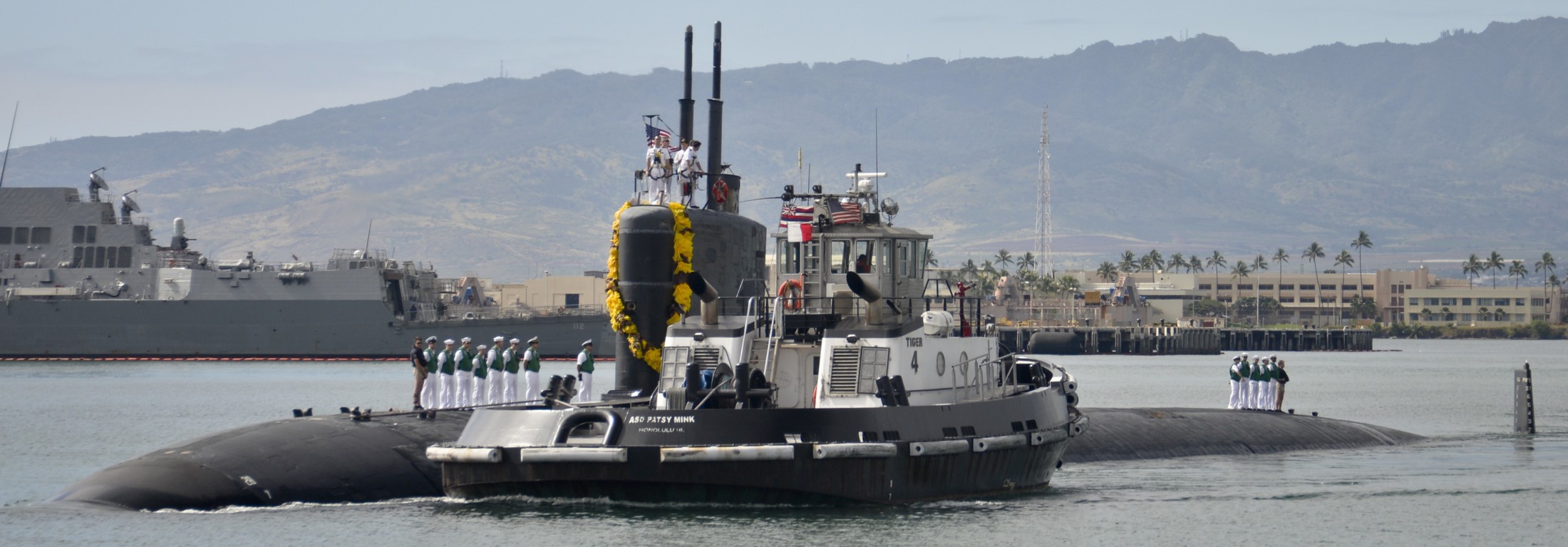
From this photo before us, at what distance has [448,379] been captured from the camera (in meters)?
31.1

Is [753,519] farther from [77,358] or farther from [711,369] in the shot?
[77,358]

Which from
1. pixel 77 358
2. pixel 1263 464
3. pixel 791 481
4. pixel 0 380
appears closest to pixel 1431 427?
pixel 1263 464

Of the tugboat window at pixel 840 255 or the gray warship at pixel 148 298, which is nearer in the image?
the tugboat window at pixel 840 255

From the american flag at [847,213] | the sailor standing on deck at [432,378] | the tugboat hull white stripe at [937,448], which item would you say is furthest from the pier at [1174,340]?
the tugboat hull white stripe at [937,448]

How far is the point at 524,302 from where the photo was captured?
139000mm

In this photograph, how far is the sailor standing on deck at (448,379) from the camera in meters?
30.8

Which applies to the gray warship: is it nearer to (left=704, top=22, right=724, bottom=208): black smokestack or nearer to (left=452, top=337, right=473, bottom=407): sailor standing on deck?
(left=452, top=337, right=473, bottom=407): sailor standing on deck

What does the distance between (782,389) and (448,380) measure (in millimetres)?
9248

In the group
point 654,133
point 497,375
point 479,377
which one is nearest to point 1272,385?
point 497,375

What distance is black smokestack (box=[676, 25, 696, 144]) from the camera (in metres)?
28.3

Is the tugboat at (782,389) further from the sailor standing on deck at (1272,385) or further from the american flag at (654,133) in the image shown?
the sailor standing on deck at (1272,385)

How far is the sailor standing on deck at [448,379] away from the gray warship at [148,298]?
57994 mm

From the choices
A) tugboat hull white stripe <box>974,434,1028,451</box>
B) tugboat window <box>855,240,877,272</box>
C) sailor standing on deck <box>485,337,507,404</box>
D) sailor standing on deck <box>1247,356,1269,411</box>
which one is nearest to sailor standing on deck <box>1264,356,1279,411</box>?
sailor standing on deck <box>1247,356,1269,411</box>

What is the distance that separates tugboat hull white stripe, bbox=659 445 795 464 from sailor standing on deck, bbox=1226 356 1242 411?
2203 centimetres
